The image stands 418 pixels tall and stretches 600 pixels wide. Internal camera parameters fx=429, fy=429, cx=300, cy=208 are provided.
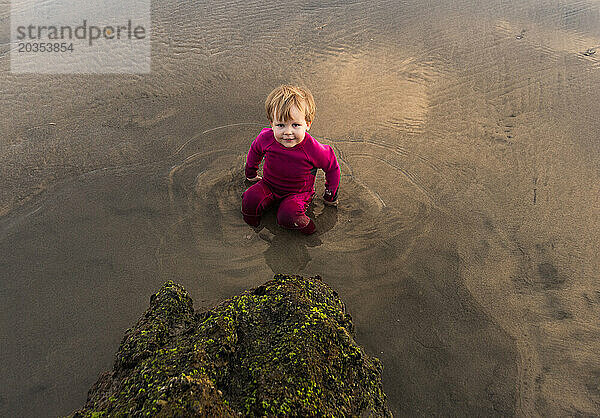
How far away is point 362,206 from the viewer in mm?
4148

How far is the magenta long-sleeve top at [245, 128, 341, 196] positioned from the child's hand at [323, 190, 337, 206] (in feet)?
0.15

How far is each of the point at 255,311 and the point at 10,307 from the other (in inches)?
84.1

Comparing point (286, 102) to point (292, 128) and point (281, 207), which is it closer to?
point (292, 128)

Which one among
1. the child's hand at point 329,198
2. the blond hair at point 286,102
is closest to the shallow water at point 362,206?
the child's hand at point 329,198

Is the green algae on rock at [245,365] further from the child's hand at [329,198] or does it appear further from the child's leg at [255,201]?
the child's hand at [329,198]

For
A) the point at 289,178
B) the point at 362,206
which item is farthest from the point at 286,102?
the point at 362,206

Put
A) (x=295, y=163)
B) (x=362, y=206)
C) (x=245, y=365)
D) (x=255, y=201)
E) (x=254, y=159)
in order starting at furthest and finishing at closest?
(x=362, y=206)
(x=254, y=159)
(x=255, y=201)
(x=295, y=163)
(x=245, y=365)

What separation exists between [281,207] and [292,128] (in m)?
0.73

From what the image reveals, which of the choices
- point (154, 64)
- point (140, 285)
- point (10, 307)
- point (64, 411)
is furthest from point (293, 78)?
point (64, 411)

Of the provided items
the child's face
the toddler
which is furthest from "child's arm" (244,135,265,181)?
the child's face

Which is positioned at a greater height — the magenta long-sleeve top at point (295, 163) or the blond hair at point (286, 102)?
the blond hair at point (286, 102)

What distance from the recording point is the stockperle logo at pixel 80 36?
6.15 m

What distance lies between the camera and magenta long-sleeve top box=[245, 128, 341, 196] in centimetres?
367

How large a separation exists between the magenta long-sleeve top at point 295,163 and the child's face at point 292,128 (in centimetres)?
14
